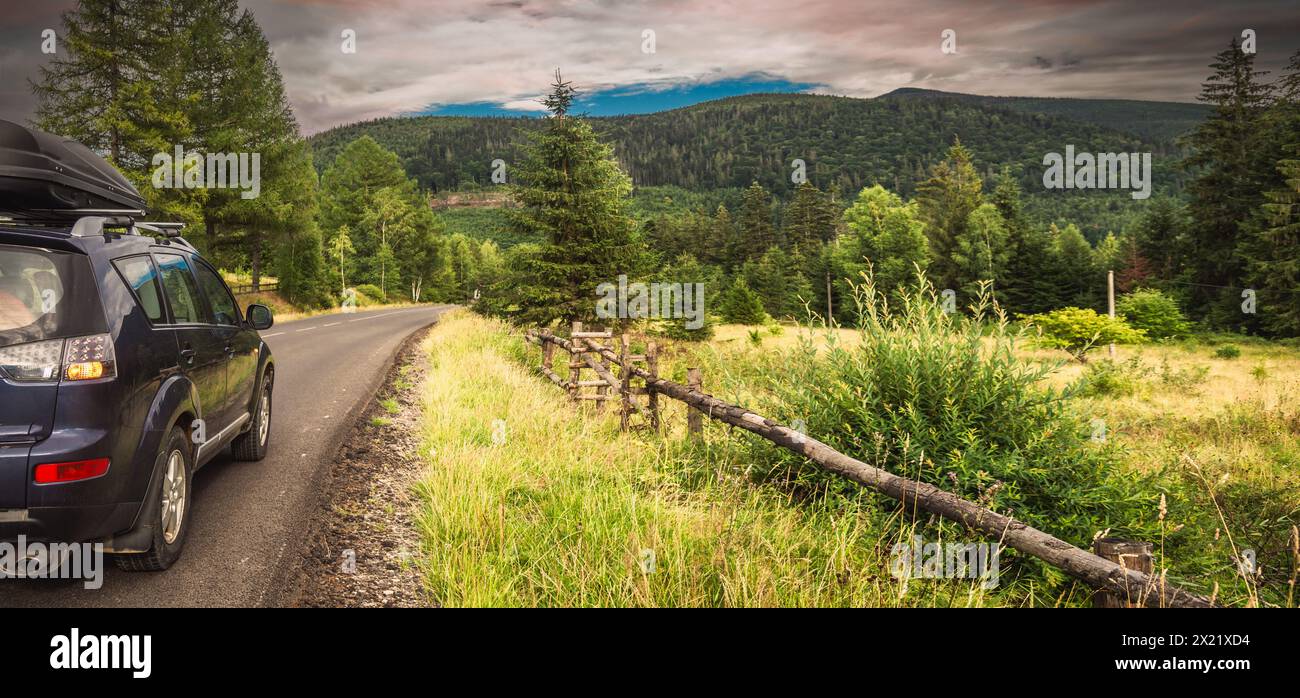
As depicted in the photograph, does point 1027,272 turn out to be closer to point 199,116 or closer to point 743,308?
point 743,308

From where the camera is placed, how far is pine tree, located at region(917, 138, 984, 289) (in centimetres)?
A: 6494

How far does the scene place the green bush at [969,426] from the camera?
5.01m

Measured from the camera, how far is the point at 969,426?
5359mm

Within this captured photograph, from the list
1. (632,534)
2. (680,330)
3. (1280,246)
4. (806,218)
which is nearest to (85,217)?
(632,534)

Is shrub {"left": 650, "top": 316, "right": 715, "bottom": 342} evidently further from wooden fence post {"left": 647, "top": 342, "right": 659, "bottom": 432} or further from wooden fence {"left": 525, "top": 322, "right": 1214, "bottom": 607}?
wooden fence {"left": 525, "top": 322, "right": 1214, "bottom": 607}

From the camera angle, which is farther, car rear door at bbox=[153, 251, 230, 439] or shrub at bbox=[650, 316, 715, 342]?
shrub at bbox=[650, 316, 715, 342]

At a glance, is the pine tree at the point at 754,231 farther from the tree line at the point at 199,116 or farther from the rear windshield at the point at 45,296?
the rear windshield at the point at 45,296

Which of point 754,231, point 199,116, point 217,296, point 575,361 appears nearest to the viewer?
point 217,296

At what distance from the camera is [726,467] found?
6523mm

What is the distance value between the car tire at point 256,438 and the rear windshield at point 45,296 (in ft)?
9.98

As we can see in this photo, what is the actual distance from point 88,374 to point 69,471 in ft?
1.52

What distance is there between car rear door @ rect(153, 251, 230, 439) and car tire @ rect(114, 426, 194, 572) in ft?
1.64

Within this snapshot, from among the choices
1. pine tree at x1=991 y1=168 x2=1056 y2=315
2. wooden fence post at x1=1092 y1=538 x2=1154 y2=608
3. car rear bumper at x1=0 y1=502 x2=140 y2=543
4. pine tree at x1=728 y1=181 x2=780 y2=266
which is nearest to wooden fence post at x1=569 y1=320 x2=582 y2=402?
car rear bumper at x1=0 y1=502 x2=140 y2=543
